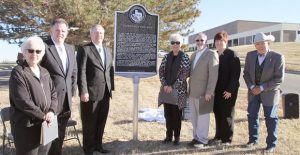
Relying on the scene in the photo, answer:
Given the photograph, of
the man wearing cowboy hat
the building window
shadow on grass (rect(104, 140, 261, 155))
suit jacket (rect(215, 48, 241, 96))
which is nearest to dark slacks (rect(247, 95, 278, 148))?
the man wearing cowboy hat

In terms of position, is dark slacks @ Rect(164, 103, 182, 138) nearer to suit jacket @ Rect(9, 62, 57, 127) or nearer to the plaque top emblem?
the plaque top emblem

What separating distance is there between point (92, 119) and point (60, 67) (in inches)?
49.5

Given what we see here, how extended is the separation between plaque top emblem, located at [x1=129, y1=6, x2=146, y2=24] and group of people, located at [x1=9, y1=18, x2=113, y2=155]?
3.41 ft

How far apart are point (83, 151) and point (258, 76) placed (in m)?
3.16

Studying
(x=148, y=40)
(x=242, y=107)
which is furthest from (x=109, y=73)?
(x=242, y=107)

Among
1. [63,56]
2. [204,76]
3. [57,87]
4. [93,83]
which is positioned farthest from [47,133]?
[204,76]

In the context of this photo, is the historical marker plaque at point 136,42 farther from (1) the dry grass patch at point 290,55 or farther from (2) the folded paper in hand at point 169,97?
(1) the dry grass patch at point 290,55

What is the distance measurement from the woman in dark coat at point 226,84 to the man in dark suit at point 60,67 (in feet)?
8.55

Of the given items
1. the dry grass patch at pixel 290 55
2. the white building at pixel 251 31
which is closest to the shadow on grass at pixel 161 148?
the dry grass patch at pixel 290 55

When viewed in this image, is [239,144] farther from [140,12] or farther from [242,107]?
[242,107]

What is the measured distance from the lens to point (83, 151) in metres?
6.30

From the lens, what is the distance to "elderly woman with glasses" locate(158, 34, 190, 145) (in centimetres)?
649

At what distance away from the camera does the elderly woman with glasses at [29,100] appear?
154 inches

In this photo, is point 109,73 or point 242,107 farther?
A: point 242,107
